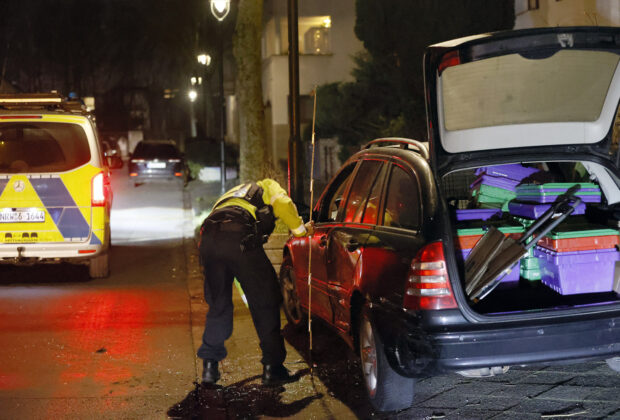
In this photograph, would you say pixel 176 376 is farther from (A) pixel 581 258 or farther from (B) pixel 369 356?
(A) pixel 581 258

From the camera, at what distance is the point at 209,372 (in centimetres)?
634

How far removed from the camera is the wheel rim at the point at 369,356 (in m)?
5.60

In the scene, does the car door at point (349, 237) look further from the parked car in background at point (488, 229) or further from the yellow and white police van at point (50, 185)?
the yellow and white police van at point (50, 185)

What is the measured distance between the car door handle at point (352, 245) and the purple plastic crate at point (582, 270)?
4.21ft

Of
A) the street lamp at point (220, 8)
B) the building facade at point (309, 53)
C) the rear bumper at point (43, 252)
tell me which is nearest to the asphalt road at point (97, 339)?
the rear bumper at point (43, 252)

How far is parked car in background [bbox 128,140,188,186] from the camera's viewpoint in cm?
2673

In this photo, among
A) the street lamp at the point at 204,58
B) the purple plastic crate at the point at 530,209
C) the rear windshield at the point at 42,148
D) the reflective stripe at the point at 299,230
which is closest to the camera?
the purple plastic crate at the point at 530,209

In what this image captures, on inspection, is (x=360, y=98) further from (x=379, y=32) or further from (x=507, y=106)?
(x=507, y=106)

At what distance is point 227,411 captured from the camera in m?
5.81

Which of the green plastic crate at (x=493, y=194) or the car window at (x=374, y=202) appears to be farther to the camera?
the green plastic crate at (x=493, y=194)

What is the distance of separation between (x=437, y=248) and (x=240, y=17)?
12235 millimetres

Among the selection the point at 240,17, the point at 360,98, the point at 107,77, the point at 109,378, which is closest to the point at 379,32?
the point at 360,98

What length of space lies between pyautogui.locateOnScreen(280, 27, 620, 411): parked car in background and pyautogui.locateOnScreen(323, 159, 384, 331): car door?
0.02 m

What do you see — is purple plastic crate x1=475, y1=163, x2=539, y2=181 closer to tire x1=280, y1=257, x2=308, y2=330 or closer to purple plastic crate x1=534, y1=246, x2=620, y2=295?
purple plastic crate x1=534, y1=246, x2=620, y2=295
